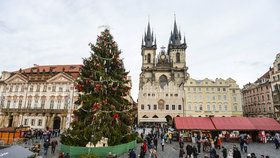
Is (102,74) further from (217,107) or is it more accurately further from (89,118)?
(217,107)

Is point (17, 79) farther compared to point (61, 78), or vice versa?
point (17, 79)

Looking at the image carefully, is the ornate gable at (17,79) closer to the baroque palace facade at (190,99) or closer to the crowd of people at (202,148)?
the baroque palace facade at (190,99)

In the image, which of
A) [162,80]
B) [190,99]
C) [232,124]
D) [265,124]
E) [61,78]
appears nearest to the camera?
[265,124]

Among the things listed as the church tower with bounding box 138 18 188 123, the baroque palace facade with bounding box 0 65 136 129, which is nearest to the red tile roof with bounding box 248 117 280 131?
the church tower with bounding box 138 18 188 123

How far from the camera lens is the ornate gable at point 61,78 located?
44.5 m

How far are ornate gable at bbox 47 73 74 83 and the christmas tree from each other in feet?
86.2

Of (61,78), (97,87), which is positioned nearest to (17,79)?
(61,78)

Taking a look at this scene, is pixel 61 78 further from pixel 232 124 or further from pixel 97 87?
pixel 232 124

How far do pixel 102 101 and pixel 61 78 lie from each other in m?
29.8

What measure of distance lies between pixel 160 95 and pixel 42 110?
27211mm

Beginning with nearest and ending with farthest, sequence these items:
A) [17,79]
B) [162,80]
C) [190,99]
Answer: [17,79] → [190,99] → [162,80]

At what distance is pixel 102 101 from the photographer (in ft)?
60.0

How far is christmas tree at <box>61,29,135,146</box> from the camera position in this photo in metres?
17.7

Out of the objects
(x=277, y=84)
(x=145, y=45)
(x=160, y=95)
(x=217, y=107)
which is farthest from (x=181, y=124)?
(x=145, y=45)
